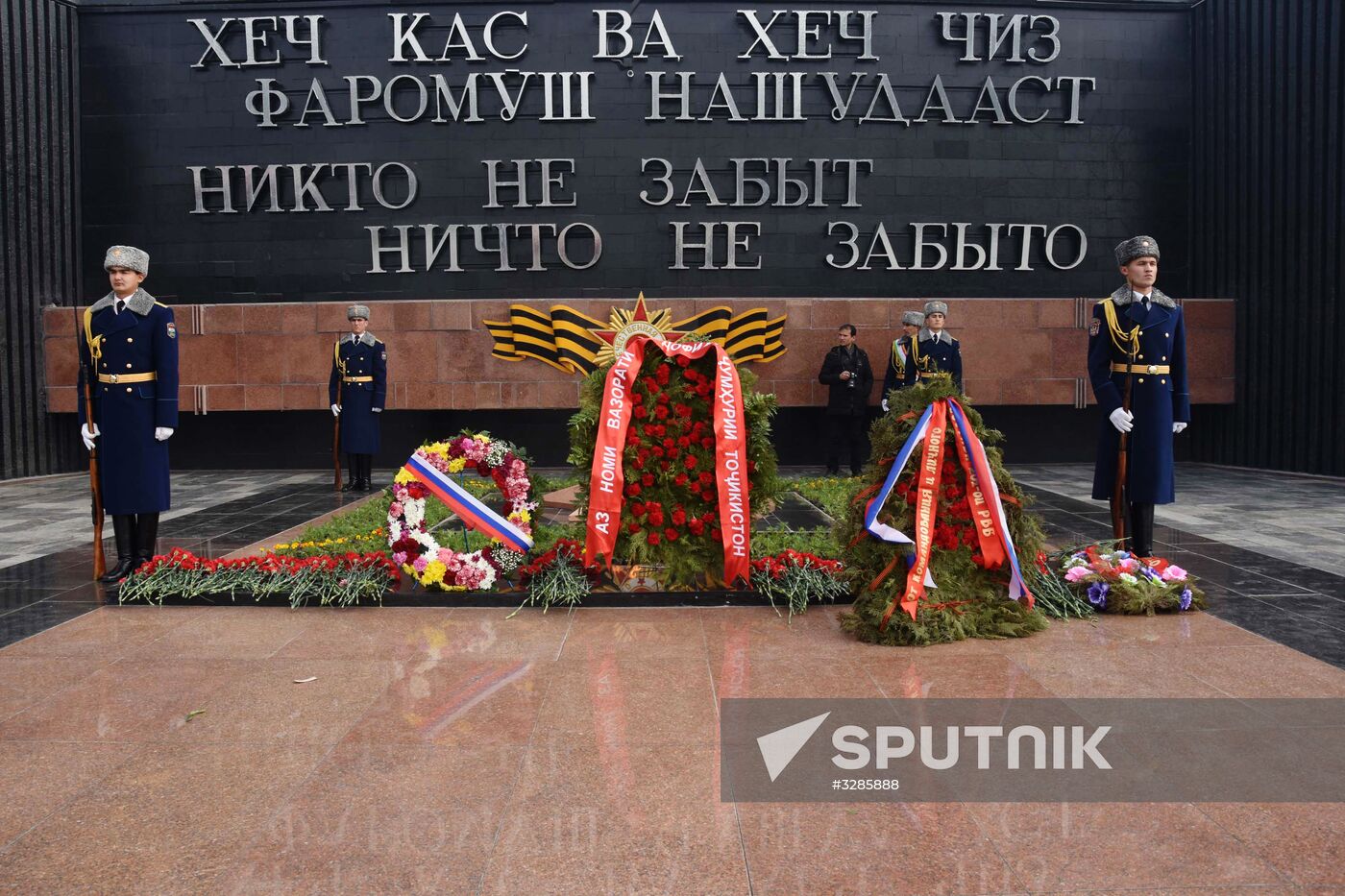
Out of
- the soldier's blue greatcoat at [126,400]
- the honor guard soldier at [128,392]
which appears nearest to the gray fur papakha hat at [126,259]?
the honor guard soldier at [128,392]

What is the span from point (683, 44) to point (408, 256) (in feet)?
14.1

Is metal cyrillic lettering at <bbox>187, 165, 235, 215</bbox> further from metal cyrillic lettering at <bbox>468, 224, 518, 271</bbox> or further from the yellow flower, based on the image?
the yellow flower

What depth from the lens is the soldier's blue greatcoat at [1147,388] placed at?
5.25 meters

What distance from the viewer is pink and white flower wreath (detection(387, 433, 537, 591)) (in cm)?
494

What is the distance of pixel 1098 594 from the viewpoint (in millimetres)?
4613

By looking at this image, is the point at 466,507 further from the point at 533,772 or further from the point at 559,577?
the point at 533,772

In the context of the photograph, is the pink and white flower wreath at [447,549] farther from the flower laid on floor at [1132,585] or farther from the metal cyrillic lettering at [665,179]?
the metal cyrillic lettering at [665,179]

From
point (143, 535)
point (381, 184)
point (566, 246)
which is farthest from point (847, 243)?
point (143, 535)

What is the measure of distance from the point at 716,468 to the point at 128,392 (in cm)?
332

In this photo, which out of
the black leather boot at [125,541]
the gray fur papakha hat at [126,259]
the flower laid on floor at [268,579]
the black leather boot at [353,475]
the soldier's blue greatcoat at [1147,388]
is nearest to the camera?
the flower laid on floor at [268,579]

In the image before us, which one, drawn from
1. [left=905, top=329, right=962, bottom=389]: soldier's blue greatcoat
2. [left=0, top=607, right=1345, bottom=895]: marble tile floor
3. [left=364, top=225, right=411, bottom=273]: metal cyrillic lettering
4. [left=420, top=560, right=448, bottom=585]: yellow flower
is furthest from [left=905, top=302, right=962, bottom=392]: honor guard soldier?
[left=364, top=225, right=411, bottom=273]: metal cyrillic lettering

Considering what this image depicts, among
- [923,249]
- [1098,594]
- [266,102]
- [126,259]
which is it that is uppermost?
[266,102]

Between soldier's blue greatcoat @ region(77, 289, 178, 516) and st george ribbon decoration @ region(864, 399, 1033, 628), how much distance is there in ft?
12.8

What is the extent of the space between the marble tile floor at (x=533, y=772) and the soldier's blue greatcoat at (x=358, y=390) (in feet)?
17.5
